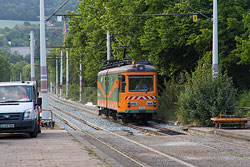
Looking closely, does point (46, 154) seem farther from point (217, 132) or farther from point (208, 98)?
point (208, 98)

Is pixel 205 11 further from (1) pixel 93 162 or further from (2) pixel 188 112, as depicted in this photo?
(1) pixel 93 162

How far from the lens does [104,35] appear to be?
169 ft

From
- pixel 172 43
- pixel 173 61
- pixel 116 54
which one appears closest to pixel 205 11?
pixel 172 43

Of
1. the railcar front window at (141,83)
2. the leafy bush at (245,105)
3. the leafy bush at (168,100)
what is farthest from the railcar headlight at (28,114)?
the leafy bush at (168,100)

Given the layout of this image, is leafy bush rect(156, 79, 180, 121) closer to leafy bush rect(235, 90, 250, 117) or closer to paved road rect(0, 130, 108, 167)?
leafy bush rect(235, 90, 250, 117)

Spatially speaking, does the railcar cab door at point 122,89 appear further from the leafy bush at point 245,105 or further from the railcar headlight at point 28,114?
the railcar headlight at point 28,114

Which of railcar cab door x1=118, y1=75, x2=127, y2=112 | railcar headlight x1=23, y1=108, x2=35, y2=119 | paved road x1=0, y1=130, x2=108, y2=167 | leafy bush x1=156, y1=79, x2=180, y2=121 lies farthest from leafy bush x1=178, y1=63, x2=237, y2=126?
railcar headlight x1=23, y1=108, x2=35, y2=119

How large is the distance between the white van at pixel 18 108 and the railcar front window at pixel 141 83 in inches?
342

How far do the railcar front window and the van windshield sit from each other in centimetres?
890

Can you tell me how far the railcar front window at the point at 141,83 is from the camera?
92.0 feet

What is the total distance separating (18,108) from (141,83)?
1059cm

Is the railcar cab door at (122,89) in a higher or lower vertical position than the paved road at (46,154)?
higher

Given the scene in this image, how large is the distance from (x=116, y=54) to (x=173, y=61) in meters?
8.94

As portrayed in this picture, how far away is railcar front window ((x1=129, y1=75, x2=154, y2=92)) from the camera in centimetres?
2805
